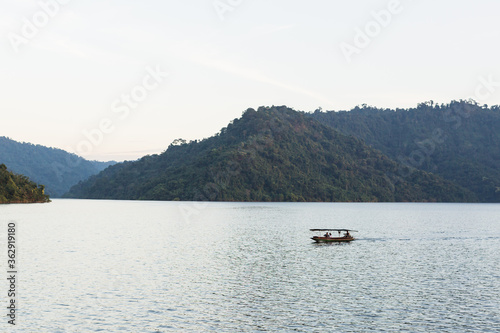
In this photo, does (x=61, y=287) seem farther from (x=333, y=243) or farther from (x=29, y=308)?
(x=333, y=243)

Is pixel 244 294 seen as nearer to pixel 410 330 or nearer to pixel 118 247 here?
pixel 410 330

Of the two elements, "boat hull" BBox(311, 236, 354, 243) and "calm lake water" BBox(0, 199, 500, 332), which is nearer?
"calm lake water" BBox(0, 199, 500, 332)

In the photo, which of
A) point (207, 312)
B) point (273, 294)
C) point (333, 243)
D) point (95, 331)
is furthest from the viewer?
point (333, 243)

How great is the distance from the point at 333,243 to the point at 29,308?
7364 centimetres

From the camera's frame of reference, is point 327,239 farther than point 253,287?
Yes

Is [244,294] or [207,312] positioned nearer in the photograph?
[207,312]

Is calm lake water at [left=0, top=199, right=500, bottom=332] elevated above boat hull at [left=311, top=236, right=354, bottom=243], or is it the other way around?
boat hull at [left=311, top=236, right=354, bottom=243]

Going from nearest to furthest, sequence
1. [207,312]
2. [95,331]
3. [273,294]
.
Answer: [95,331]
[207,312]
[273,294]

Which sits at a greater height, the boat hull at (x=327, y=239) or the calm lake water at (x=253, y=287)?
the boat hull at (x=327, y=239)

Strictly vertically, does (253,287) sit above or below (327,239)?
below

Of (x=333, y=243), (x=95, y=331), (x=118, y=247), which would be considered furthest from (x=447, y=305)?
(x=118, y=247)

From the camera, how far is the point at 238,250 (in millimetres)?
93938

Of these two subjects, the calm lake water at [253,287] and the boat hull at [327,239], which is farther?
the boat hull at [327,239]

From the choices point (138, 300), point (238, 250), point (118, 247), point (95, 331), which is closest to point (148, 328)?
point (95, 331)
